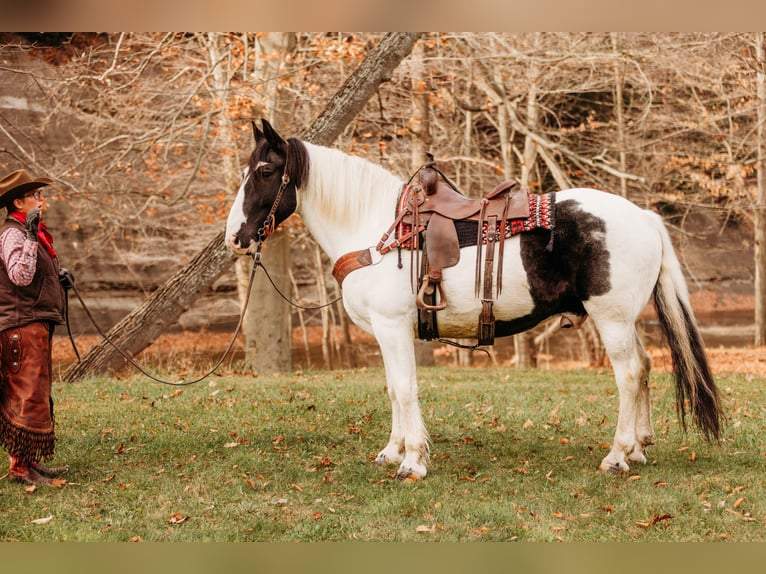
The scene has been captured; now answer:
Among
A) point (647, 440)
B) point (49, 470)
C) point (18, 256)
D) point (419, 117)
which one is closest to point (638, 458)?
point (647, 440)

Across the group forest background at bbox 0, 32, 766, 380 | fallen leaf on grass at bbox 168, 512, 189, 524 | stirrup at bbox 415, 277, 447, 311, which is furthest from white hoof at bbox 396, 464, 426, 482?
forest background at bbox 0, 32, 766, 380

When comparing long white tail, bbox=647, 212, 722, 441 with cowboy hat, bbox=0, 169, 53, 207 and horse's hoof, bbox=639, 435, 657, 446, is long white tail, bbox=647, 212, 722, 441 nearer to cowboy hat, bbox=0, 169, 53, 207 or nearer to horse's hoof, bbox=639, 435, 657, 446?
horse's hoof, bbox=639, 435, 657, 446

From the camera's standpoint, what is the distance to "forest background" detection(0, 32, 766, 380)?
34.8ft

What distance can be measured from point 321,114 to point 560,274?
5262 mm

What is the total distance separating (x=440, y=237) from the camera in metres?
4.98

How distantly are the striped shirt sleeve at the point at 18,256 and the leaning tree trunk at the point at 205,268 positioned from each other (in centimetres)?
479

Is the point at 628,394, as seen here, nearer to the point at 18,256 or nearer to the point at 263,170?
the point at 263,170

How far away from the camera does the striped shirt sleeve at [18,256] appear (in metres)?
4.70

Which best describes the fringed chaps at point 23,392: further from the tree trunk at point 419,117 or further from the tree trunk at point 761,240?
the tree trunk at point 761,240

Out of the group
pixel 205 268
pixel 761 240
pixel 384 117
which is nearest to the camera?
pixel 205 268

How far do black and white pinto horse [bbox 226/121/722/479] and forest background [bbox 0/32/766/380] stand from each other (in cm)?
470

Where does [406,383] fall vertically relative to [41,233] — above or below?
below

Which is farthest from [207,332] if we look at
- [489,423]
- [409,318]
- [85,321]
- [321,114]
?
[409,318]

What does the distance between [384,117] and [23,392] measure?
28.1ft
